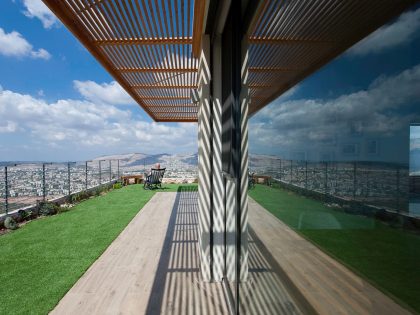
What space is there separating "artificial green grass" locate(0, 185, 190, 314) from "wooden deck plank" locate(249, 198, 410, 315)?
2.59 meters

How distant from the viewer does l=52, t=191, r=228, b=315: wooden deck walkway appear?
9.64 feet

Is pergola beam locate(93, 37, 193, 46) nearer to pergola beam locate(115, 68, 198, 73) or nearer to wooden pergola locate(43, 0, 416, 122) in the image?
wooden pergola locate(43, 0, 416, 122)

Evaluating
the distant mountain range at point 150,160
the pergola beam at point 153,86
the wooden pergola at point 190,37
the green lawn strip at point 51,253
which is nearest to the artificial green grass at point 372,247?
the wooden pergola at point 190,37

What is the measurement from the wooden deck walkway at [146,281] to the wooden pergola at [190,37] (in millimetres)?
2031

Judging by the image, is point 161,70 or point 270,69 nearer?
point 270,69

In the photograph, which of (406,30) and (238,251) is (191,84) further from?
(406,30)

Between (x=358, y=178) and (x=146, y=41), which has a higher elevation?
(x=146, y=41)

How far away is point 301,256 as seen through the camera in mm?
1049

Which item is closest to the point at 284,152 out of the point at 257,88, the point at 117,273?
the point at 257,88

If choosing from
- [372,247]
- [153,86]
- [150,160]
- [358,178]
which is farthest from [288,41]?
[150,160]

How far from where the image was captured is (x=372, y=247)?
0.58 metres

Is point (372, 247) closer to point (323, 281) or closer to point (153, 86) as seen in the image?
point (323, 281)

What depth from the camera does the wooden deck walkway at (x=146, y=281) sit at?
294 centimetres

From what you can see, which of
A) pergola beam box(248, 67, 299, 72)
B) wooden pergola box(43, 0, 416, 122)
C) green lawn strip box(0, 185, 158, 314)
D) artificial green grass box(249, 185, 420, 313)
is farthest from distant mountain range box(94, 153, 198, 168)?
artificial green grass box(249, 185, 420, 313)
